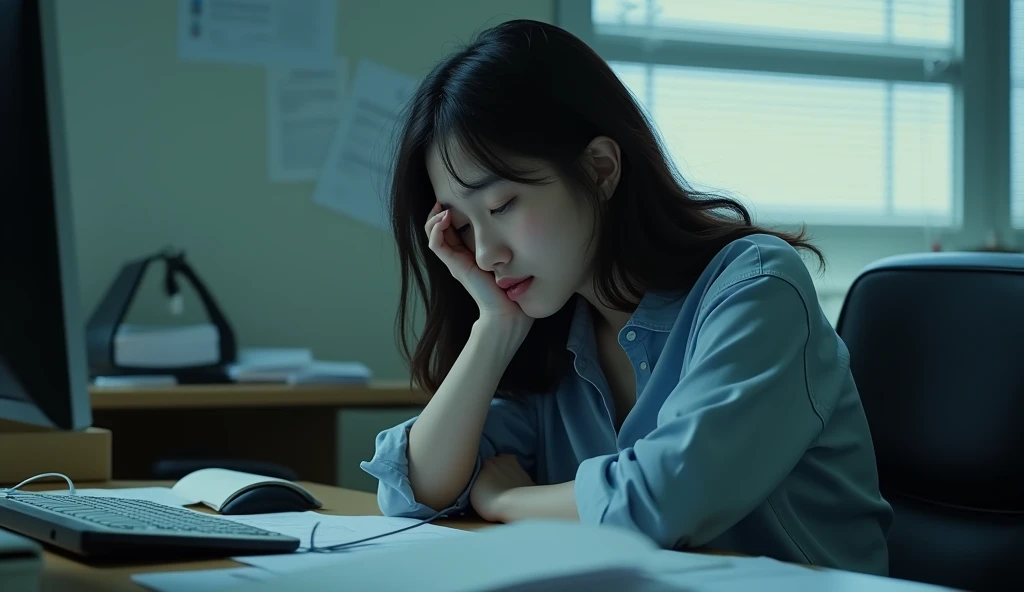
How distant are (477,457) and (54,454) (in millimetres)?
535

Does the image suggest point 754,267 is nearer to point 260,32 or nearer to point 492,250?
point 492,250

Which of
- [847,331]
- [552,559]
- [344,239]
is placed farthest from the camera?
[344,239]

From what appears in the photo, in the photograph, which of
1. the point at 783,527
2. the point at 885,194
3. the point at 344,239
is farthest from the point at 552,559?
the point at 885,194

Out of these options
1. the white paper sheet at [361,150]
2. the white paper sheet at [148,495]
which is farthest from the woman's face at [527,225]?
the white paper sheet at [361,150]

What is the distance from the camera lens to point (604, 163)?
1.20 meters

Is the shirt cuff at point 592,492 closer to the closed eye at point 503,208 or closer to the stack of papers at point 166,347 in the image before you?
the closed eye at point 503,208

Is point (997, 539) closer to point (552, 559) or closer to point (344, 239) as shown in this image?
point (552, 559)

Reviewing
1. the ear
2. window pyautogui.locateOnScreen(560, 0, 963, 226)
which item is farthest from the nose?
window pyautogui.locateOnScreen(560, 0, 963, 226)

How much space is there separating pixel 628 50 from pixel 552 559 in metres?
2.29

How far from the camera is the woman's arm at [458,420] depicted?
3.74ft

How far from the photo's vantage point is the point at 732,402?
902mm

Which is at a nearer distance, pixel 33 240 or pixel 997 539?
pixel 33 240

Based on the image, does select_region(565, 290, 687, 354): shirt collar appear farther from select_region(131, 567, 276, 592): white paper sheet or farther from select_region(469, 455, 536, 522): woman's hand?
select_region(131, 567, 276, 592): white paper sheet

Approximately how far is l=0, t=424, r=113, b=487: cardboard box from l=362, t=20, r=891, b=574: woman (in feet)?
1.28
